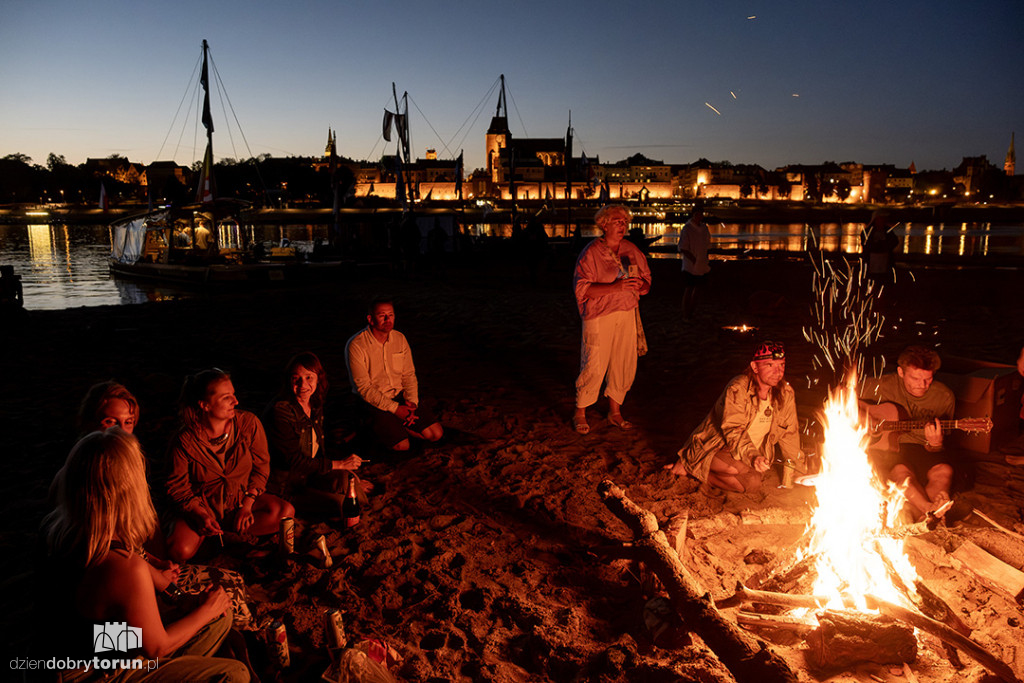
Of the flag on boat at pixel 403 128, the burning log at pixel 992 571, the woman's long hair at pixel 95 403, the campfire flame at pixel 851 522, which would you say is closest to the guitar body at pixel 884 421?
the campfire flame at pixel 851 522

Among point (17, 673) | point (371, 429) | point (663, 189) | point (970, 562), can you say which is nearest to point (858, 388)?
point (970, 562)

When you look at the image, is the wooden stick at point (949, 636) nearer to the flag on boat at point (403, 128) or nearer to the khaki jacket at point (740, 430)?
the khaki jacket at point (740, 430)

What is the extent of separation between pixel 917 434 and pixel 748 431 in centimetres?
118

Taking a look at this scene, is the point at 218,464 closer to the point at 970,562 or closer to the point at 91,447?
the point at 91,447

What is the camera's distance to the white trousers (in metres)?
6.04

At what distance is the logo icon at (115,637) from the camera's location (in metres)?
2.29

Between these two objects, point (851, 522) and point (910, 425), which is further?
point (910, 425)

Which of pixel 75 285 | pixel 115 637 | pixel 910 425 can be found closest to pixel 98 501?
pixel 115 637

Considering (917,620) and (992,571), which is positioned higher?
(917,620)

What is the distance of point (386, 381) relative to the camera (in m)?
Answer: 5.90

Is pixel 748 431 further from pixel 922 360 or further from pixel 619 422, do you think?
pixel 619 422

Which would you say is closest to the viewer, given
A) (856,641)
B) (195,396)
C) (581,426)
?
(856,641)

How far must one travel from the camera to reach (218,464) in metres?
4.13

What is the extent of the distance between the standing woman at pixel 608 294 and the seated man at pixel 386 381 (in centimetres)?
160
